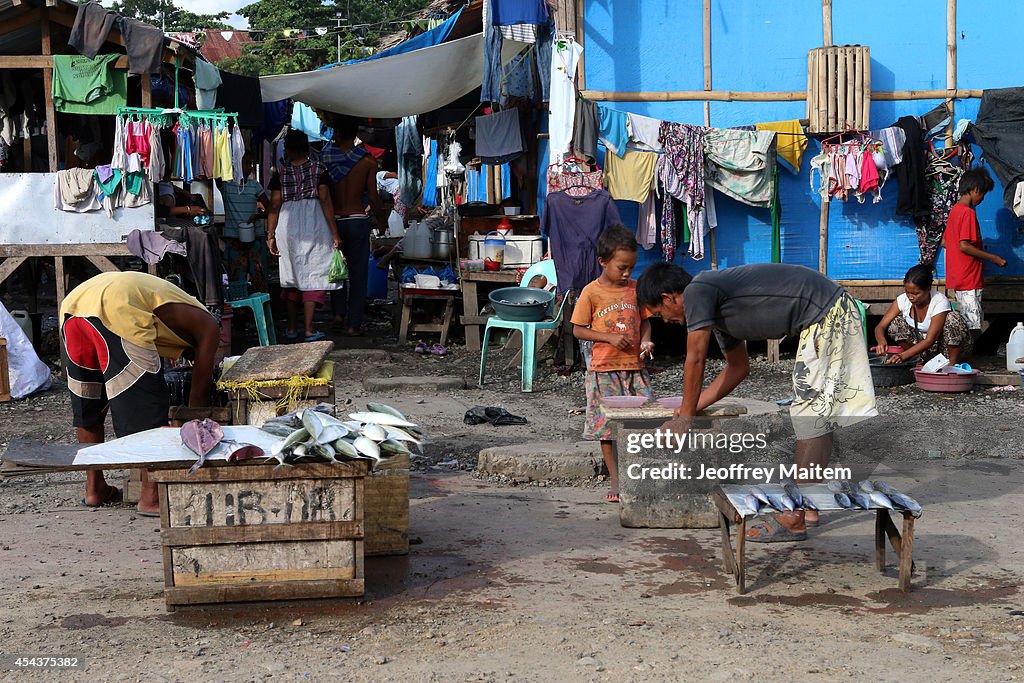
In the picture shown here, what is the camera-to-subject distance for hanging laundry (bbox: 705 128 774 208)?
35.0 feet

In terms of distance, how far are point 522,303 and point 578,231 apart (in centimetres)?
94

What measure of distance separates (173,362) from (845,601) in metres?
4.21

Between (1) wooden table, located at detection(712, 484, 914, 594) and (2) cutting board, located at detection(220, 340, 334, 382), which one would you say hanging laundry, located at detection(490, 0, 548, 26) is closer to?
(2) cutting board, located at detection(220, 340, 334, 382)

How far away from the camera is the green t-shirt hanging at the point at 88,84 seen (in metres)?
10.3

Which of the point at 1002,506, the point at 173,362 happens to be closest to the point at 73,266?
the point at 173,362

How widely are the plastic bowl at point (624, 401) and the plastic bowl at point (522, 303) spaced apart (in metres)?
4.11

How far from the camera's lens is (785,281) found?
520cm

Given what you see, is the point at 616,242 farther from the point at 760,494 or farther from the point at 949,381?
the point at 949,381

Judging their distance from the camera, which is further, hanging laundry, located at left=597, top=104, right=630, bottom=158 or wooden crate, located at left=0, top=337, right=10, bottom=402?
hanging laundry, located at left=597, top=104, right=630, bottom=158

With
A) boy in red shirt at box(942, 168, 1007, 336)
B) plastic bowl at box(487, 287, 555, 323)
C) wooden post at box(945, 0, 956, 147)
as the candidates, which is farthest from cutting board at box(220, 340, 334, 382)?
wooden post at box(945, 0, 956, 147)

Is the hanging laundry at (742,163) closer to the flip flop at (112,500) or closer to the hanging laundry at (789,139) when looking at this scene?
the hanging laundry at (789,139)

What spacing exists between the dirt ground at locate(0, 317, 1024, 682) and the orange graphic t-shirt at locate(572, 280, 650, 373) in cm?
80

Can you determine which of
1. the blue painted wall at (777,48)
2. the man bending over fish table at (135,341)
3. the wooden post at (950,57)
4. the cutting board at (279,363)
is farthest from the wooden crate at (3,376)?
the wooden post at (950,57)

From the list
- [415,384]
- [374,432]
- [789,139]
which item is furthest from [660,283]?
[789,139]
